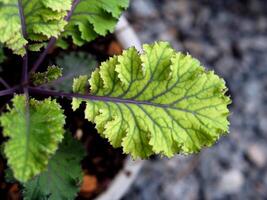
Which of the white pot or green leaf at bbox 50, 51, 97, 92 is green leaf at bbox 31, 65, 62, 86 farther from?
the white pot

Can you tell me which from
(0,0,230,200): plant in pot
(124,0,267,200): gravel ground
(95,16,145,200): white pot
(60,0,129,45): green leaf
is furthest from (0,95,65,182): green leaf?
(124,0,267,200): gravel ground

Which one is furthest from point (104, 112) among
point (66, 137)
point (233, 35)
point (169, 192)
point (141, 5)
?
point (233, 35)

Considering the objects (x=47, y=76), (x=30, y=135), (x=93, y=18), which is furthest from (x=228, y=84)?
(x=30, y=135)

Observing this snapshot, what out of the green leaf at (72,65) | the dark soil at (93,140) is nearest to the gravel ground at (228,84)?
the dark soil at (93,140)

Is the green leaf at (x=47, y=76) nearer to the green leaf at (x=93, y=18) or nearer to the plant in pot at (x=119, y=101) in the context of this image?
the plant in pot at (x=119, y=101)

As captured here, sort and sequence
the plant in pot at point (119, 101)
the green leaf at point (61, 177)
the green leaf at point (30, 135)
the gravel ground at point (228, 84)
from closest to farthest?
the green leaf at point (30, 135)
the plant in pot at point (119, 101)
the green leaf at point (61, 177)
the gravel ground at point (228, 84)

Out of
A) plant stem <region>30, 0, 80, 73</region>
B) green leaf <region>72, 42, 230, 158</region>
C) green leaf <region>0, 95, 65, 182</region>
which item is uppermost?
plant stem <region>30, 0, 80, 73</region>
